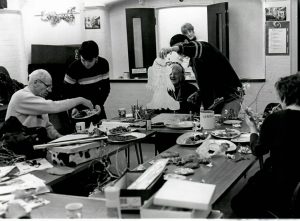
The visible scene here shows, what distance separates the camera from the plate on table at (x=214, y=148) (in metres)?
→ 3.07

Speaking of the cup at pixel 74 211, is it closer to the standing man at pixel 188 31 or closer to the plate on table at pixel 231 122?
the plate on table at pixel 231 122

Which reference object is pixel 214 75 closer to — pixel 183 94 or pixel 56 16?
pixel 183 94

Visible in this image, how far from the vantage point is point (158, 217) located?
1758 millimetres

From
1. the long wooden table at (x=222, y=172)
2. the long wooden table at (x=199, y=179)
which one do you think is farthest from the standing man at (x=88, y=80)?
the long wooden table at (x=222, y=172)

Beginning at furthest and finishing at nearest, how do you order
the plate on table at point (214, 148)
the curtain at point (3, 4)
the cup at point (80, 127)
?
the curtain at point (3, 4) < the cup at point (80, 127) < the plate on table at point (214, 148)

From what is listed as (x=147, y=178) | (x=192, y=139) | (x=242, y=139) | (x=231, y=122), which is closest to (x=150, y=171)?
(x=147, y=178)

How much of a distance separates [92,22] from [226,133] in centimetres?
488

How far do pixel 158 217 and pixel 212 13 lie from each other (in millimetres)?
5627

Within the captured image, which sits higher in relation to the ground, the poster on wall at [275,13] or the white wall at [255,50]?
the poster on wall at [275,13]

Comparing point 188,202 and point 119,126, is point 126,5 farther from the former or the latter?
point 188,202

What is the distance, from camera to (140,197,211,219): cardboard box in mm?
1712

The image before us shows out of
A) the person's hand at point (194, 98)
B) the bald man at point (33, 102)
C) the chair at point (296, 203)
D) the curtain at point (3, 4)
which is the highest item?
the curtain at point (3, 4)

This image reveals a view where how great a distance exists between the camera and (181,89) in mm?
5090

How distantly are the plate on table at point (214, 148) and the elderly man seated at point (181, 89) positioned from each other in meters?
1.72
